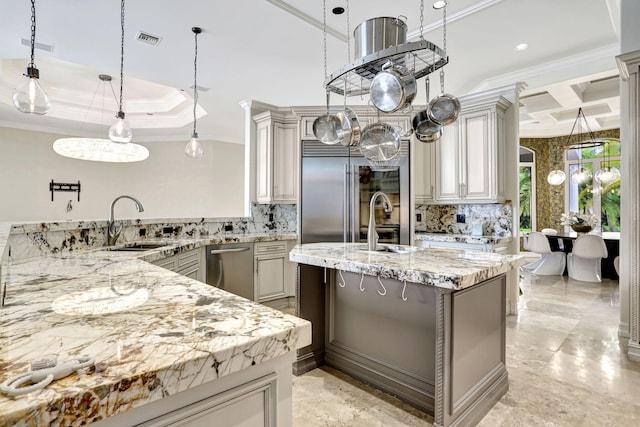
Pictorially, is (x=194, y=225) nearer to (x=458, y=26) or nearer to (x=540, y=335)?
(x=458, y=26)

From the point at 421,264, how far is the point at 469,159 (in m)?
2.77

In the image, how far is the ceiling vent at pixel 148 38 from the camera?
321 centimetres

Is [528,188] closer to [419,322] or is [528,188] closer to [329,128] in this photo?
[329,128]

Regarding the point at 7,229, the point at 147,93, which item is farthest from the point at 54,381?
the point at 147,93

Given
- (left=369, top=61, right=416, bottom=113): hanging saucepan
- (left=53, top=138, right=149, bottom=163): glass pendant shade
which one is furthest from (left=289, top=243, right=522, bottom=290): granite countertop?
(left=53, top=138, right=149, bottom=163): glass pendant shade

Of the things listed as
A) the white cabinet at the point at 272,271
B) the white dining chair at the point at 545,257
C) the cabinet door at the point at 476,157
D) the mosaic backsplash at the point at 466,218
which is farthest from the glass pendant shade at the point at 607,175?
the white cabinet at the point at 272,271

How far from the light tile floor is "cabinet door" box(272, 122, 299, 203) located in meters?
2.42

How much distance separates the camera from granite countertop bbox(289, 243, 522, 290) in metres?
1.59

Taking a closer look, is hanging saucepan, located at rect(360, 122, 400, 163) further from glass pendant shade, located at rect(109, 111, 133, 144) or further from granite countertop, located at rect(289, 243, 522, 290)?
glass pendant shade, located at rect(109, 111, 133, 144)

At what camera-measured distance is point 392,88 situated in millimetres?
1821

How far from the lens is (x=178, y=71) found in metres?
4.09

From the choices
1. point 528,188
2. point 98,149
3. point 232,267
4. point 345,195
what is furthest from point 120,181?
point 528,188

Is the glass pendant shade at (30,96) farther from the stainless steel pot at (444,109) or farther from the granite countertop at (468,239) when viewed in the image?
the granite countertop at (468,239)

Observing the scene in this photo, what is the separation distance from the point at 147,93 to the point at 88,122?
1.42 m
